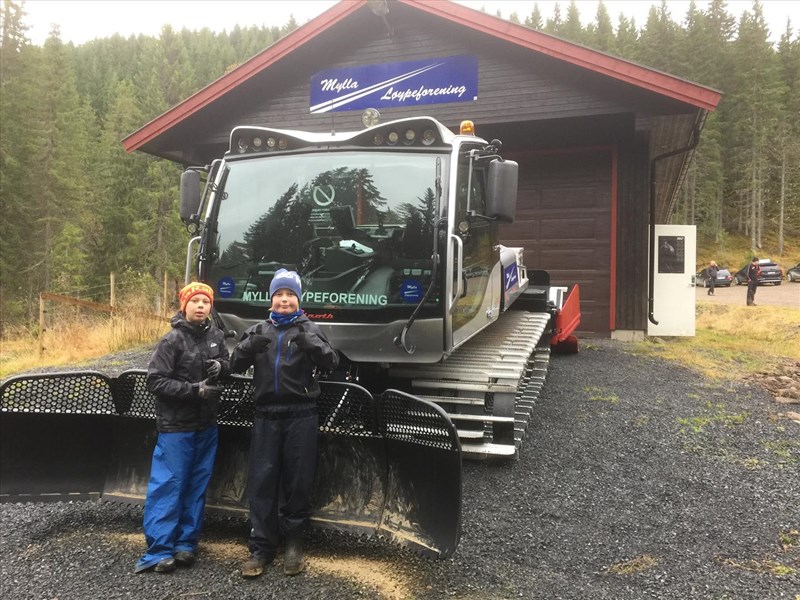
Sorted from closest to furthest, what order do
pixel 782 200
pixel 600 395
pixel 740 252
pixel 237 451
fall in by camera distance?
pixel 237 451 → pixel 600 395 → pixel 782 200 → pixel 740 252

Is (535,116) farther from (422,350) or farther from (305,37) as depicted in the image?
(422,350)

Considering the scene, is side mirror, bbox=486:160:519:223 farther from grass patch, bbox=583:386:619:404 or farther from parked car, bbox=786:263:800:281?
parked car, bbox=786:263:800:281

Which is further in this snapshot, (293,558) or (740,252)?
(740,252)

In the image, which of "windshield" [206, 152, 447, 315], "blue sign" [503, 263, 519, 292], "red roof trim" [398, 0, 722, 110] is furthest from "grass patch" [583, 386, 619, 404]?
"red roof trim" [398, 0, 722, 110]

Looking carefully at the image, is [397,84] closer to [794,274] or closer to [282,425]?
[282,425]

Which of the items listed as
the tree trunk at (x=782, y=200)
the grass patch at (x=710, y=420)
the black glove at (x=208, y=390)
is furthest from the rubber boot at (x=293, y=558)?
the tree trunk at (x=782, y=200)

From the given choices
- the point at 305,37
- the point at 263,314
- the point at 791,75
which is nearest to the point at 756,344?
the point at 305,37

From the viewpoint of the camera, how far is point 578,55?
388 inches

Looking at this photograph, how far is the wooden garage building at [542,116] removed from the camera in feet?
33.9

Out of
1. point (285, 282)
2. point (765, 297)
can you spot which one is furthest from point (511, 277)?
point (765, 297)

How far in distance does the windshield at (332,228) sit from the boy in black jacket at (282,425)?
956mm

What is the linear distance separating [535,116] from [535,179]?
4.32 feet

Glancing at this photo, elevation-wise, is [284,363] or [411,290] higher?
[411,290]

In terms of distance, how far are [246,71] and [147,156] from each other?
26198 mm
